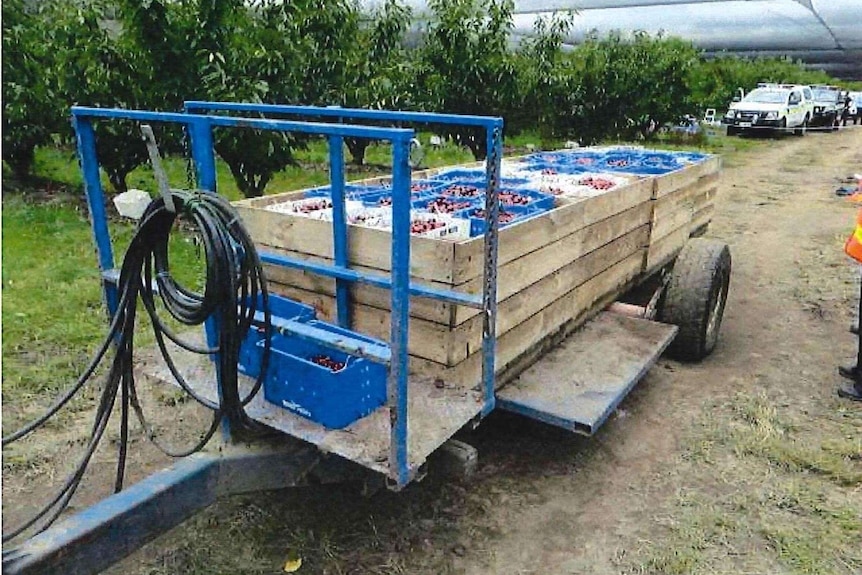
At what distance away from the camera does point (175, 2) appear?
6828 millimetres

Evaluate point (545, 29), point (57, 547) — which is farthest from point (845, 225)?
point (57, 547)

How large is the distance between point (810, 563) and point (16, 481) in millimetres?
3433

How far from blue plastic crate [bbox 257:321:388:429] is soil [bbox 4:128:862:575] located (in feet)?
2.24

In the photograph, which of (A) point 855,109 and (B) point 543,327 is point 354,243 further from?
(A) point 855,109

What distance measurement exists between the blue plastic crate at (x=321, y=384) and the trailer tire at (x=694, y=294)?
239 cm

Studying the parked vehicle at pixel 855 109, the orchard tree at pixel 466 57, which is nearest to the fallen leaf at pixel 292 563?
the orchard tree at pixel 466 57

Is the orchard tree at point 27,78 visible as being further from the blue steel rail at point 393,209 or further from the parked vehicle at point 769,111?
the parked vehicle at point 769,111

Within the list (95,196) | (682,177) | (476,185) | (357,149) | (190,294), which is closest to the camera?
(190,294)

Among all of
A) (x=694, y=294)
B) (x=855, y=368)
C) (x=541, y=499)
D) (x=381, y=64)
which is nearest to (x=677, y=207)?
(x=694, y=294)

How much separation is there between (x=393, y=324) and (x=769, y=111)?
72.1ft

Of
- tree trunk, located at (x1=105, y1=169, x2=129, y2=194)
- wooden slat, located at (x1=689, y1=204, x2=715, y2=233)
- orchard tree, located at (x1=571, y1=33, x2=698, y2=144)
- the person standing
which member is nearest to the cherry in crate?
the person standing

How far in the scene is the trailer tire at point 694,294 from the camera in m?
4.32

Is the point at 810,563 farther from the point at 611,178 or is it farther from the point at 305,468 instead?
the point at 611,178

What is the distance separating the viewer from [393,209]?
6.75 ft
